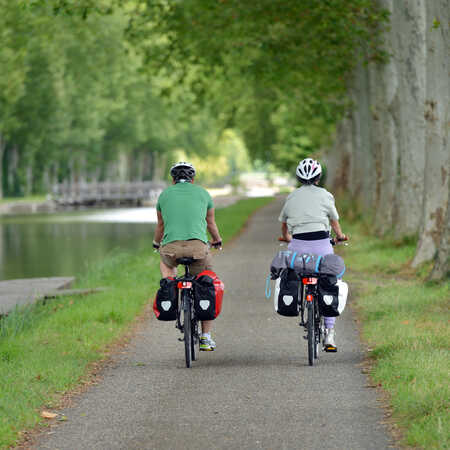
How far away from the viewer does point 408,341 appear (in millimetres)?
9594

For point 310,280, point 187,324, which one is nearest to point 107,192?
point 187,324

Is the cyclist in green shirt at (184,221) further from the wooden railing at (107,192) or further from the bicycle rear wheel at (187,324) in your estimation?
the wooden railing at (107,192)

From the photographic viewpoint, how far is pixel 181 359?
31.8 feet

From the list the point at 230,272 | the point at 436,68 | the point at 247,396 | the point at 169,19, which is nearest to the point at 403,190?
the point at 230,272

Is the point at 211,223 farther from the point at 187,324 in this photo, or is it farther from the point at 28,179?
the point at 28,179

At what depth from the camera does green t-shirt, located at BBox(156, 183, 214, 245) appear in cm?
905

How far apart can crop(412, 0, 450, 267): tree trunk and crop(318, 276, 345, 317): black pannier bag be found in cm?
482

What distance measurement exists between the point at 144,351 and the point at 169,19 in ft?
55.6

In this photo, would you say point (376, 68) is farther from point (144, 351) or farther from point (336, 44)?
point (144, 351)

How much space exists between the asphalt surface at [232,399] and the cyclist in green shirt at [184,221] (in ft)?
3.24

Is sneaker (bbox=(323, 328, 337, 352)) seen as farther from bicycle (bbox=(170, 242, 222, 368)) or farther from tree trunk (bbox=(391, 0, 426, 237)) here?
tree trunk (bbox=(391, 0, 426, 237))

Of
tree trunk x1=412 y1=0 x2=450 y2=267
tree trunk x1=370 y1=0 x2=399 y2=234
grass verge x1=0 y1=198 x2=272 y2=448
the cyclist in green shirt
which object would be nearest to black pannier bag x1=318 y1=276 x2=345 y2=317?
the cyclist in green shirt

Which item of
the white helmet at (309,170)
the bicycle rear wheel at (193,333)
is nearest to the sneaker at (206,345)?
the bicycle rear wheel at (193,333)

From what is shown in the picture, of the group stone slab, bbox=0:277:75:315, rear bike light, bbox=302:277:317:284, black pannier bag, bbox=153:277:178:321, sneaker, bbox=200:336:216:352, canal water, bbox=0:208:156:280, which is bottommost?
canal water, bbox=0:208:156:280
